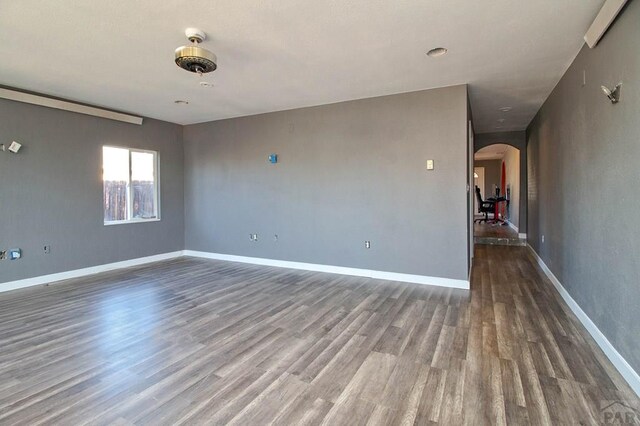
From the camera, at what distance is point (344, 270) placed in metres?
5.00

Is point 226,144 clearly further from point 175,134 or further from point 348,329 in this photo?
point 348,329

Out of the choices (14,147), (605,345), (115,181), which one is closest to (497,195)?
(605,345)

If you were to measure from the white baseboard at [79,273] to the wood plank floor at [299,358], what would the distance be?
264 millimetres

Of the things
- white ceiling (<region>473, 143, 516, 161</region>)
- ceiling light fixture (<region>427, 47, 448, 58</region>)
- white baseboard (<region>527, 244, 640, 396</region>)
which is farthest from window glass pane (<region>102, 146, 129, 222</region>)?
white ceiling (<region>473, 143, 516, 161</region>)

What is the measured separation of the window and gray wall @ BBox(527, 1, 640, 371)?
6.37 m

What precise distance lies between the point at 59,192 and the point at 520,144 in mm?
9228

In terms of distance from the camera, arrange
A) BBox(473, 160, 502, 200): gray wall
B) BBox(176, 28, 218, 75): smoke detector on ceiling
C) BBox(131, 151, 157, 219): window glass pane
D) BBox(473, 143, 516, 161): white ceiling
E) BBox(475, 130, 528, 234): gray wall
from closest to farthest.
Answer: BBox(176, 28, 218, 75): smoke detector on ceiling < BBox(131, 151, 157, 219): window glass pane < BBox(475, 130, 528, 234): gray wall < BBox(473, 143, 516, 161): white ceiling < BBox(473, 160, 502, 200): gray wall

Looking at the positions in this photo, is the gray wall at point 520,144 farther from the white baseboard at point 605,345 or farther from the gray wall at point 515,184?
the white baseboard at point 605,345

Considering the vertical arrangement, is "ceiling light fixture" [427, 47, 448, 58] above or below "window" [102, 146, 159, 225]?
above

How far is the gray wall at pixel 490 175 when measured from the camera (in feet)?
46.1

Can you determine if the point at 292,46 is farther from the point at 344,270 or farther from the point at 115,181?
the point at 115,181

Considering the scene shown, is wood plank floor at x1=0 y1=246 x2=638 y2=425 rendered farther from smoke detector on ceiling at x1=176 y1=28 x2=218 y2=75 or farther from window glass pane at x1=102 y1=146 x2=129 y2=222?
smoke detector on ceiling at x1=176 y1=28 x2=218 y2=75

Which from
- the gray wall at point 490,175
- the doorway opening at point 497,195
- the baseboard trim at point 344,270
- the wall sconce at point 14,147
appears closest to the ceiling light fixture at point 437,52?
the baseboard trim at point 344,270

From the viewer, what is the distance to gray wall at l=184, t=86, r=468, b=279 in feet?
14.0
